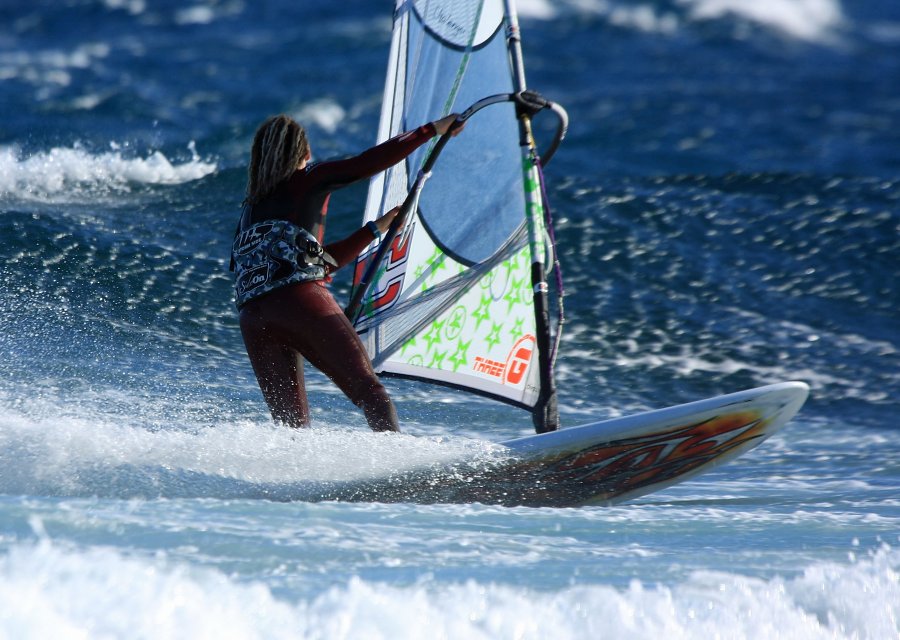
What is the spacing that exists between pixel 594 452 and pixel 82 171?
10289mm

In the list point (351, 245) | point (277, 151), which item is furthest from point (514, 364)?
point (277, 151)

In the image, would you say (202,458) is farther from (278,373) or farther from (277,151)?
(277,151)

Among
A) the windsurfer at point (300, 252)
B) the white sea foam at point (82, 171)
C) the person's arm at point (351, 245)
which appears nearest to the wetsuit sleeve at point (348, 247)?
the person's arm at point (351, 245)

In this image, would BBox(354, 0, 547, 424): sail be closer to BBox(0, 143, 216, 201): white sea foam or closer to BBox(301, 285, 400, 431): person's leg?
BBox(301, 285, 400, 431): person's leg

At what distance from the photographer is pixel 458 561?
10.6 feet

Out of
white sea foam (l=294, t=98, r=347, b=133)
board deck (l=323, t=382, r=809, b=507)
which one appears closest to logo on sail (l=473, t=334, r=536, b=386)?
board deck (l=323, t=382, r=809, b=507)

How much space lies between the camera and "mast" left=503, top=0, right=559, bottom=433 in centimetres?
436

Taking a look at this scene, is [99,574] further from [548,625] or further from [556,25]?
[556,25]

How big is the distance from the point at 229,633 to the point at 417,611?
509 millimetres

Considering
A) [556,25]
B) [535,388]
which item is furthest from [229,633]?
[556,25]

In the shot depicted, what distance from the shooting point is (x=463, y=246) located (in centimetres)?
488

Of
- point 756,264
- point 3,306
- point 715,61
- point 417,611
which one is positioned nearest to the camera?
point 417,611

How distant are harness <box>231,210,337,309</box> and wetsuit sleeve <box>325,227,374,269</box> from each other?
274mm

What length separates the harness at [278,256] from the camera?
12.9 ft
